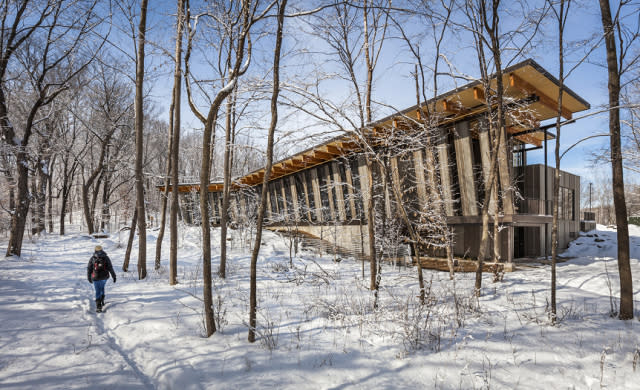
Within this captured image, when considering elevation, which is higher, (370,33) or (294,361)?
(370,33)

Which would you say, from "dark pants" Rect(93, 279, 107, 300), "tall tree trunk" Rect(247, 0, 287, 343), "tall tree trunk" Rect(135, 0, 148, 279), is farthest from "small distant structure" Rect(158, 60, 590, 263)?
"dark pants" Rect(93, 279, 107, 300)

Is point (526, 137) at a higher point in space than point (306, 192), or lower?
higher

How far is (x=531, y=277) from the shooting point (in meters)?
10.9

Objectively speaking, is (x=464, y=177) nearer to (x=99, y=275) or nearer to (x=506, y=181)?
(x=506, y=181)

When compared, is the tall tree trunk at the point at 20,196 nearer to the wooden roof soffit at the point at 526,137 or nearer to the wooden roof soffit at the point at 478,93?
the wooden roof soffit at the point at 478,93

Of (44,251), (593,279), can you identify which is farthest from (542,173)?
(44,251)

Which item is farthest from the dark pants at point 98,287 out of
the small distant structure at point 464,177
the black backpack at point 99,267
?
the small distant structure at point 464,177

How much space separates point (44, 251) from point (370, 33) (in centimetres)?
2011

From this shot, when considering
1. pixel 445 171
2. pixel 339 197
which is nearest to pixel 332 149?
pixel 339 197

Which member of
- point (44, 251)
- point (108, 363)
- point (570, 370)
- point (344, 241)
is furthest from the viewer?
point (344, 241)

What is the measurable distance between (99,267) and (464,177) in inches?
531

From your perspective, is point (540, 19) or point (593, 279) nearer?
point (540, 19)

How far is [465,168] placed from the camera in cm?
1395

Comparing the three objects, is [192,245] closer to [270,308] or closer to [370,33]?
[270,308]
